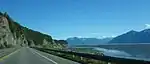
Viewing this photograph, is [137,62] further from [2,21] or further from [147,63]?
[2,21]

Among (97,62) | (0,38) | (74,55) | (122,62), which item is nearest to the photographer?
(122,62)

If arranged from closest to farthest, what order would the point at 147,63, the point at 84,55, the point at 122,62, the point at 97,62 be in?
the point at 147,63, the point at 122,62, the point at 97,62, the point at 84,55

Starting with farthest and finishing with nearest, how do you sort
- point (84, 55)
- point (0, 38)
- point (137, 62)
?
1. point (0, 38)
2. point (84, 55)
3. point (137, 62)

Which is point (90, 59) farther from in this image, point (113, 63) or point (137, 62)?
point (137, 62)

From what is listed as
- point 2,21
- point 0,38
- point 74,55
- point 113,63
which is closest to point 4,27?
point 2,21

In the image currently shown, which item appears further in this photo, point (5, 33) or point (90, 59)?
point (5, 33)

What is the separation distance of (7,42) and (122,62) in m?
113

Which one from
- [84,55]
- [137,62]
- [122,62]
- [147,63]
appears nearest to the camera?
[147,63]

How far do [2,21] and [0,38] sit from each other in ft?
48.3

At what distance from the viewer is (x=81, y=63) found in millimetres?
28734

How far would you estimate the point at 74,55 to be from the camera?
131 feet

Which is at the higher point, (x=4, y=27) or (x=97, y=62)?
(x=4, y=27)

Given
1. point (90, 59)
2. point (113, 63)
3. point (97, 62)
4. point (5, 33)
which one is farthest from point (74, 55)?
point (5, 33)

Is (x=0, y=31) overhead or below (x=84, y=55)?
overhead
